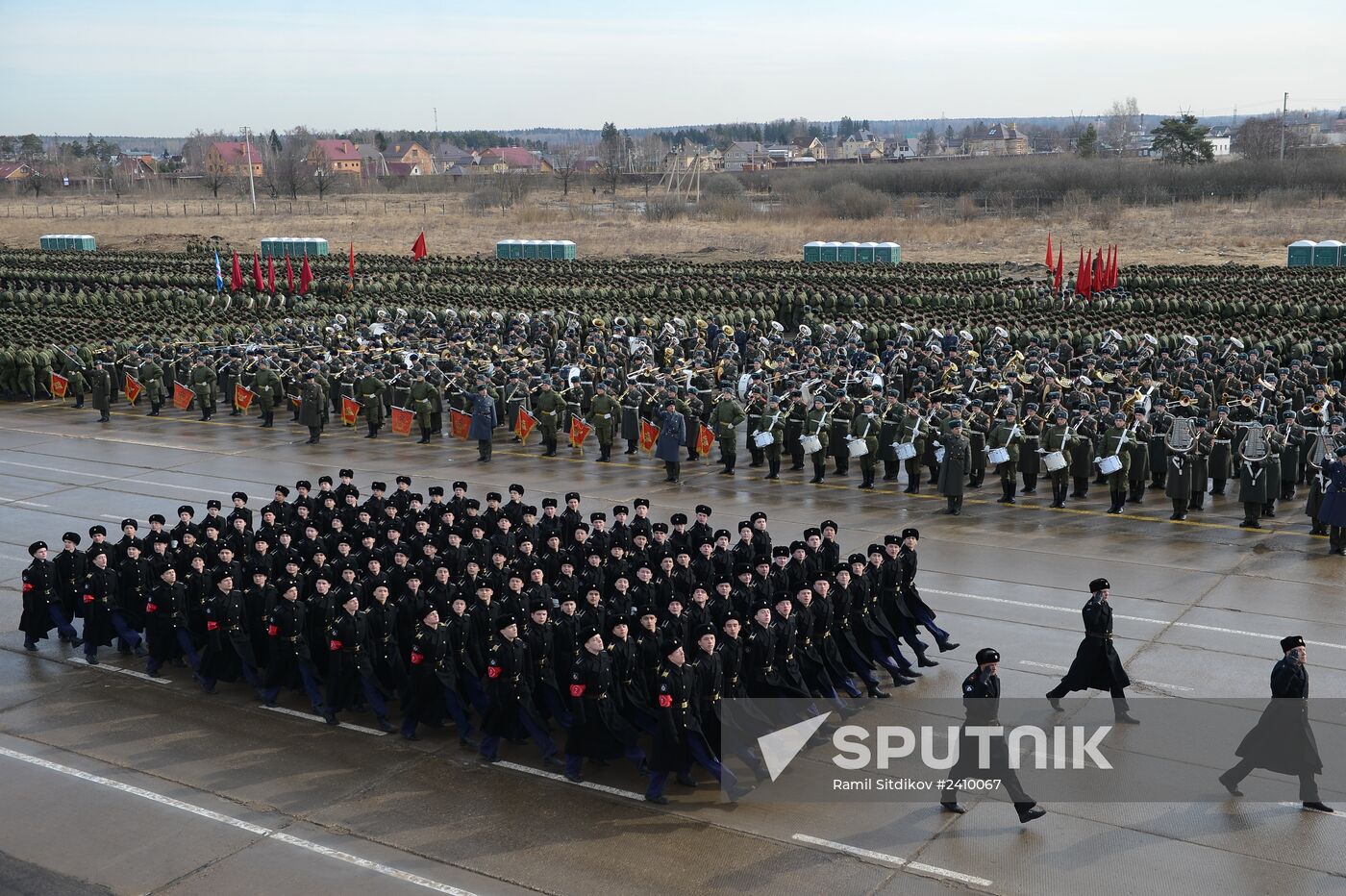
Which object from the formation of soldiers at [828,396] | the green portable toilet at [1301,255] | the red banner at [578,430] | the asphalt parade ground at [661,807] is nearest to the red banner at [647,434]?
the formation of soldiers at [828,396]

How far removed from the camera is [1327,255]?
43.6 metres

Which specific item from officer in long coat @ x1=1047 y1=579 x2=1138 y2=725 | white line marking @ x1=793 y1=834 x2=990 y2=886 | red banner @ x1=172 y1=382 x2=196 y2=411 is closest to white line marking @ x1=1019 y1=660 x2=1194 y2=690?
officer in long coat @ x1=1047 y1=579 x2=1138 y2=725

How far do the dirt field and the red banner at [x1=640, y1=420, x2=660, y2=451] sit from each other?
119 ft

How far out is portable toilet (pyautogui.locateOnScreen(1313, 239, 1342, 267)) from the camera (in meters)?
43.4

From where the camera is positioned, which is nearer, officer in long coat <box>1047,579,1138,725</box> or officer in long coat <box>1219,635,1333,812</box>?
officer in long coat <box>1219,635,1333,812</box>

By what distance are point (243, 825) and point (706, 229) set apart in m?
63.7

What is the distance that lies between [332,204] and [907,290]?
223ft

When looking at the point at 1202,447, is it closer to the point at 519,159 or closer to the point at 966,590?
the point at 966,590

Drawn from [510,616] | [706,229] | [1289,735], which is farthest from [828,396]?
[706,229]

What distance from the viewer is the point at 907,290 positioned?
36094 millimetres

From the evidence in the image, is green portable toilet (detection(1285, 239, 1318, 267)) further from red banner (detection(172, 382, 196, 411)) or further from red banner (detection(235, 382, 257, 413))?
red banner (detection(172, 382, 196, 411))

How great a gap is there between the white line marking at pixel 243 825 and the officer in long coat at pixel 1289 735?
5695 millimetres

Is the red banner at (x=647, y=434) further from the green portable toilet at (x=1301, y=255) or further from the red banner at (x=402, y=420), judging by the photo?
the green portable toilet at (x=1301, y=255)

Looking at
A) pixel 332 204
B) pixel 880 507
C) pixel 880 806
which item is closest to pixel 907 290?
pixel 880 507
